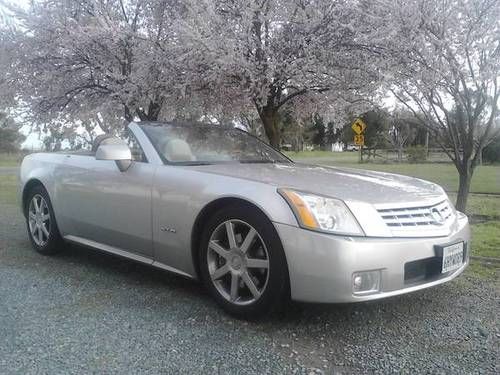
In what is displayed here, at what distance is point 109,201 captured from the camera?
165 inches

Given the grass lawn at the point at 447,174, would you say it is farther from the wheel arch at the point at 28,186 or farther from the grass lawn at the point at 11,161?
the grass lawn at the point at 11,161

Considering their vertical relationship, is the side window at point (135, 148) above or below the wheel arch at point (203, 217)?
above

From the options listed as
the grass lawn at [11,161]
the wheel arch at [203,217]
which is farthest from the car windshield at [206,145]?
the grass lawn at [11,161]

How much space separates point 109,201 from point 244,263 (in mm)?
1489

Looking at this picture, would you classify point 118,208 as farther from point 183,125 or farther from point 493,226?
point 493,226

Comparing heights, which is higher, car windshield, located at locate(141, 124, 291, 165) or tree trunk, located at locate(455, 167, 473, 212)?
car windshield, located at locate(141, 124, 291, 165)

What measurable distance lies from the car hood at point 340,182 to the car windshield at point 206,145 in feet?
0.93

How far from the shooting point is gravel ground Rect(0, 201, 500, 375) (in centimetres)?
269

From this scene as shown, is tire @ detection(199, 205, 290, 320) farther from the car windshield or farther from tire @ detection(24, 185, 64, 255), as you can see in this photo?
tire @ detection(24, 185, 64, 255)

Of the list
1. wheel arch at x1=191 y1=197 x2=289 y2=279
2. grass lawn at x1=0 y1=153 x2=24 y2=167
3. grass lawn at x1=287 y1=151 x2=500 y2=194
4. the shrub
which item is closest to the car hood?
wheel arch at x1=191 y1=197 x2=289 y2=279

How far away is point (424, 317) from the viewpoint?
338cm

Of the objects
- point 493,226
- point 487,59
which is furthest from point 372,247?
point 493,226

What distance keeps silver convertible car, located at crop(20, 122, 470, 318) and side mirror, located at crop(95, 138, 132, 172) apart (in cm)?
1

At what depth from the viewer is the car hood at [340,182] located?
322 cm
